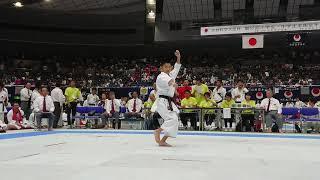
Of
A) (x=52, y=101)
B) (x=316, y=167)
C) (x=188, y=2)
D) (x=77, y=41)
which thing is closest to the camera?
(x=316, y=167)

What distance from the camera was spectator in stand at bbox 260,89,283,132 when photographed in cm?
1198

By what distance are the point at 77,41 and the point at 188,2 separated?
10700mm

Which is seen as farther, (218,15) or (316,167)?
Answer: (218,15)

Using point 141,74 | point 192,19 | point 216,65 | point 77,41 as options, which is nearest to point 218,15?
point 192,19

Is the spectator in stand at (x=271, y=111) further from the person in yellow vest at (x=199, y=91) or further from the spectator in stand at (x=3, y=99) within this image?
the spectator in stand at (x=3, y=99)

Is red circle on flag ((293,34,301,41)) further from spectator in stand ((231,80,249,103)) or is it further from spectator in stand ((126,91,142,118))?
spectator in stand ((126,91,142,118))

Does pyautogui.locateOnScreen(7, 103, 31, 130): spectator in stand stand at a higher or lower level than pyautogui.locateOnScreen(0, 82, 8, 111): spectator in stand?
lower

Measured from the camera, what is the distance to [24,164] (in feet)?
15.2

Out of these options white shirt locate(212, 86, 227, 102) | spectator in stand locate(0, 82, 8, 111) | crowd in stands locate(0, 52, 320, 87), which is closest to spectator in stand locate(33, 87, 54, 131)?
spectator in stand locate(0, 82, 8, 111)

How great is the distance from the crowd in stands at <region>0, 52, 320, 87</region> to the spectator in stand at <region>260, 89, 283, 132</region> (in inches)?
502

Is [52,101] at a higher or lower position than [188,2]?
lower

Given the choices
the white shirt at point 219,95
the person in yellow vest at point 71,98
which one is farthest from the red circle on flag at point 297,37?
the person in yellow vest at point 71,98

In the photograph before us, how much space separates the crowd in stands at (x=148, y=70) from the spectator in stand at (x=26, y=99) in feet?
34.0

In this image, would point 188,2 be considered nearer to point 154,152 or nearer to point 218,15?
point 218,15
